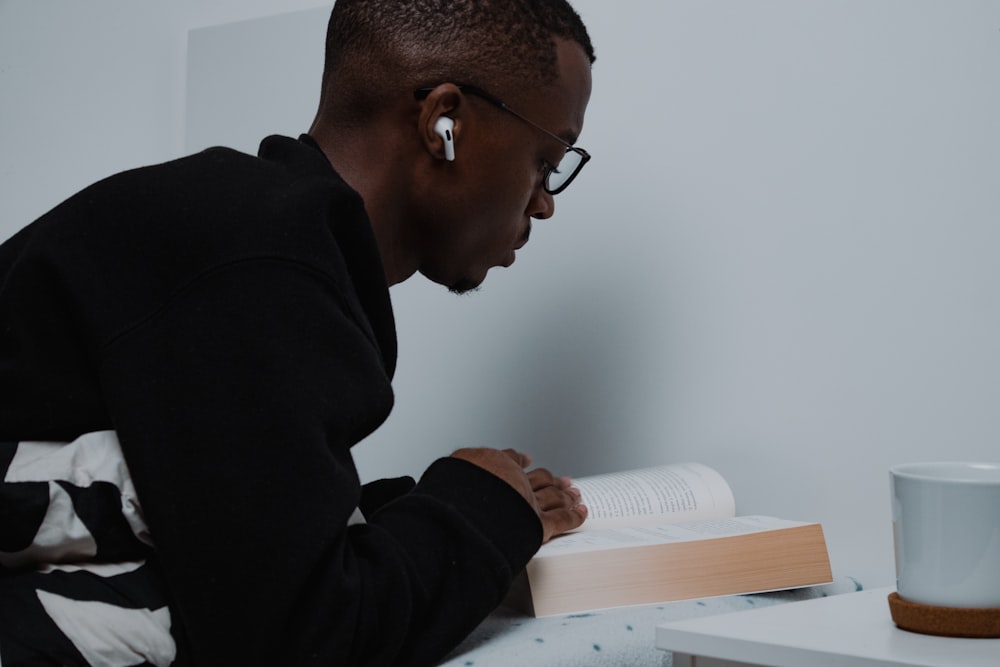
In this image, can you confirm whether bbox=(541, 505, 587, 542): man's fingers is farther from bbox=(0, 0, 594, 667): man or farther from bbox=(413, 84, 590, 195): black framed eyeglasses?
bbox=(413, 84, 590, 195): black framed eyeglasses

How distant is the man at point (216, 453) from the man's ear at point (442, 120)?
125mm

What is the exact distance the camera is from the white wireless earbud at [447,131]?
86cm

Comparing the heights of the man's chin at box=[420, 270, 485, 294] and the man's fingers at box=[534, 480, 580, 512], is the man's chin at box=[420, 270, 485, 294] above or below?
above

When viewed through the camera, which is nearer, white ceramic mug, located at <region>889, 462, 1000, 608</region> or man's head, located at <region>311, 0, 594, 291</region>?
white ceramic mug, located at <region>889, 462, 1000, 608</region>

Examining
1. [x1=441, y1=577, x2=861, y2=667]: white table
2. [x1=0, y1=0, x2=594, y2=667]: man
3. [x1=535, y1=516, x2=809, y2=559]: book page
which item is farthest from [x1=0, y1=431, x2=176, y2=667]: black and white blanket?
[x1=535, y1=516, x2=809, y2=559]: book page

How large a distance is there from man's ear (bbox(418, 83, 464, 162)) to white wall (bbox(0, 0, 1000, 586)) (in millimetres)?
443

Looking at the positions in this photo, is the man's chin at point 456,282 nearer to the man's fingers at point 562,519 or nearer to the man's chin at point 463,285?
the man's chin at point 463,285

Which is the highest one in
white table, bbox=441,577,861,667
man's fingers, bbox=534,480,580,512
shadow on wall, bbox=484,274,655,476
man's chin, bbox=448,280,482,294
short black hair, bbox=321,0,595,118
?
short black hair, bbox=321,0,595,118

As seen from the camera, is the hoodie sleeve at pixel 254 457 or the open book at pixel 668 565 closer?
the hoodie sleeve at pixel 254 457

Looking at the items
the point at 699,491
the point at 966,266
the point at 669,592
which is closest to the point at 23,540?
the point at 669,592

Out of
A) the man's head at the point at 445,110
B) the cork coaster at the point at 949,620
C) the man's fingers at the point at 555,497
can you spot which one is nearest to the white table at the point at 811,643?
the cork coaster at the point at 949,620

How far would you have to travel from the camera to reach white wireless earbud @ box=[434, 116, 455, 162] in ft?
2.82

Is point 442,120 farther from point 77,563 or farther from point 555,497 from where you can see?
point 77,563

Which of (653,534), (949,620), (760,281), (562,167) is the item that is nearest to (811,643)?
(949,620)
